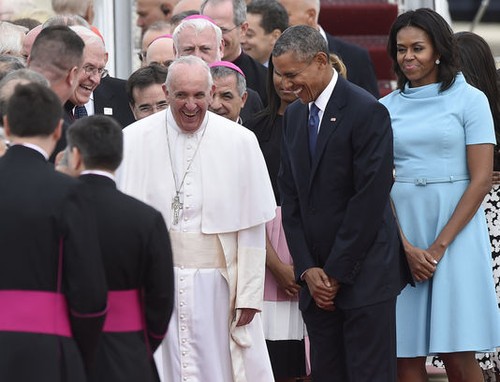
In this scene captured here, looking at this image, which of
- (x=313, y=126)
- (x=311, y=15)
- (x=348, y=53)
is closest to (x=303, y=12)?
(x=311, y=15)

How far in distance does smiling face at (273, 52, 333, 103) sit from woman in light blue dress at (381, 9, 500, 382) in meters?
0.68

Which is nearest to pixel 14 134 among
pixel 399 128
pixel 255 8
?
pixel 399 128

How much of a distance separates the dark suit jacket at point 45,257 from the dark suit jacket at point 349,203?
6.71 ft

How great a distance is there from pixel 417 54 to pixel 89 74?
179cm

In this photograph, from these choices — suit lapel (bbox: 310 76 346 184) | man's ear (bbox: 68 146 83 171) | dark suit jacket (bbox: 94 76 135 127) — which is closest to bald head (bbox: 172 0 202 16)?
dark suit jacket (bbox: 94 76 135 127)

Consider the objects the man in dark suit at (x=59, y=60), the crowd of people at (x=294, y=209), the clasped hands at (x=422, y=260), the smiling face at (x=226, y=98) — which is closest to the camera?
the crowd of people at (x=294, y=209)

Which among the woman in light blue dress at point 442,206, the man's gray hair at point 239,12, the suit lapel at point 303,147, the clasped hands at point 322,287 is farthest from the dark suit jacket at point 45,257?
the man's gray hair at point 239,12

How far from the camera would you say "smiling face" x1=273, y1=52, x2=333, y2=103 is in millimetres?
7488

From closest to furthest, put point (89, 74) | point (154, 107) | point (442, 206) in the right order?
point (442, 206), point (89, 74), point (154, 107)

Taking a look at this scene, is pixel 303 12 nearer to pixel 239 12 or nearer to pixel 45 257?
pixel 239 12

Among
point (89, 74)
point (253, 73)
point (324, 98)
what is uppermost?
point (253, 73)

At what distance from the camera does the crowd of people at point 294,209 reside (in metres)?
6.07

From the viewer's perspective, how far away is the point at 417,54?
802cm

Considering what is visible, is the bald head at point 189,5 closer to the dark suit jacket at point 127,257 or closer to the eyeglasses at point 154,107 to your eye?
the eyeglasses at point 154,107
